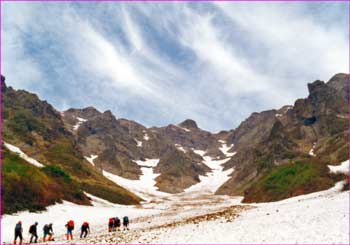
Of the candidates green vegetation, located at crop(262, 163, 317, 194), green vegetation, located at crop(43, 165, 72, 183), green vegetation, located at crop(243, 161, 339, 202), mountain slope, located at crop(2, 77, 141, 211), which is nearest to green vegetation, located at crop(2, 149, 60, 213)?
mountain slope, located at crop(2, 77, 141, 211)

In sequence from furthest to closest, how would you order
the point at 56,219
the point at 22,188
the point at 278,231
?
the point at 22,188 → the point at 56,219 → the point at 278,231

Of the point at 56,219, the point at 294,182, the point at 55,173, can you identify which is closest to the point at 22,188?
the point at 56,219

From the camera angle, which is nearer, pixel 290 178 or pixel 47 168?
pixel 47 168

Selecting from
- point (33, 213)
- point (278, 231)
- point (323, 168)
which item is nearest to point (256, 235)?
point (278, 231)

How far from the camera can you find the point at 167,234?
1206 inches

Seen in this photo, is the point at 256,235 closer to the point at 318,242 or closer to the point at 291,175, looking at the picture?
the point at 318,242

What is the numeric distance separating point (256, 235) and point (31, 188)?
50457 millimetres

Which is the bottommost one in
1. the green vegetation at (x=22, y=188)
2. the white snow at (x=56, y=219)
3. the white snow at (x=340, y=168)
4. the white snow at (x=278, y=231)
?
the white snow at (x=278, y=231)

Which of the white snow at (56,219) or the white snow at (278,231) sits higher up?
the white snow at (56,219)

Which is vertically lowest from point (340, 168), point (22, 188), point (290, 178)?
point (22, 188)

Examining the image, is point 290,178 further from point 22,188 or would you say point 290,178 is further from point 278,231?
point 278,231

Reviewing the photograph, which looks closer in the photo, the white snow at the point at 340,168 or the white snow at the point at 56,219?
the white snow at the point at 56,219

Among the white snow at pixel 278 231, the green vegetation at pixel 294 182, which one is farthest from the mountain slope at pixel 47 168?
the green vegetation at pixel 294 182

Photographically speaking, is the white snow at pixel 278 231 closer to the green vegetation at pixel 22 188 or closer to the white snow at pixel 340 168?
the green vegetation at pixel 22 188
